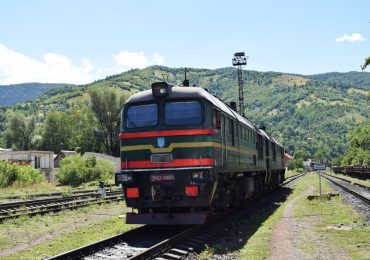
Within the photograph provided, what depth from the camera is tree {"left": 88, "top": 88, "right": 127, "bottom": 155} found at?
88.2 metres

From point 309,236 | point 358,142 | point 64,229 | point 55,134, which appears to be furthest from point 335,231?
point 55,134

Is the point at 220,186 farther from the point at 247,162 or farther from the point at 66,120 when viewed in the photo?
the point at 66,120

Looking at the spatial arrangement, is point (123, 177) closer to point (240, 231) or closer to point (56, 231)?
point (56, 231)

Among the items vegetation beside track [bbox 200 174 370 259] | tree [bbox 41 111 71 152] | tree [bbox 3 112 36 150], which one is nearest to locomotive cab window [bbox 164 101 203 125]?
vegetation beside track [bbox 200 174 370 259]

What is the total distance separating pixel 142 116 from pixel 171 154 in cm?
156

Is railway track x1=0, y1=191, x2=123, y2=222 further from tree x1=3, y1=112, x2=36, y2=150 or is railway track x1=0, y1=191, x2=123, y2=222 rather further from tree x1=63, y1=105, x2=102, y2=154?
tree x1=3, y1=112, x2=36, y2=150

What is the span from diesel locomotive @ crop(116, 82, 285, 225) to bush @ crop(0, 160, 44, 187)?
2916 centimetres

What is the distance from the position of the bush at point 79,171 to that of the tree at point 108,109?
1310 inches

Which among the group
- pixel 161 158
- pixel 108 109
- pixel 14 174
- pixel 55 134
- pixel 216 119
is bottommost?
pixel 14 174

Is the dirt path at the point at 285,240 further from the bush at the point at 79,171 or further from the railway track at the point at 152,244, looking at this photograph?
the bush at the point at 79,171

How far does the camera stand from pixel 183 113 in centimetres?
1292

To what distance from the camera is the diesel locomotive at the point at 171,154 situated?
12.3 metres

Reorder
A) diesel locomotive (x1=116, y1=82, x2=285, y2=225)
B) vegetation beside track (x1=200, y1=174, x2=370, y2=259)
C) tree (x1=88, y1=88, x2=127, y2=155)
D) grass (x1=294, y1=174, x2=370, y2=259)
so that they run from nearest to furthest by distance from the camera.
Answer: vegetation beside track (x1=200, y1=174, x2=370, y2=259) → grass (x1=294, y1=174, x2=370, y2=259) → diesel locomotive (x1=116, y1=82, x2=285, y2=225) → tree (x1=88, y1=88, x2=127, y2=155)

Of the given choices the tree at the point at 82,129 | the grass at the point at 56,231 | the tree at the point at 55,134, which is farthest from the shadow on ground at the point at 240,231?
the tree at the point at 55,134
